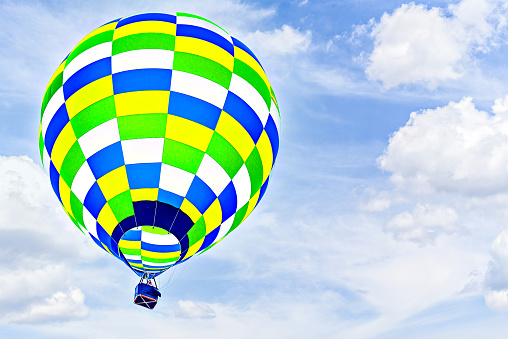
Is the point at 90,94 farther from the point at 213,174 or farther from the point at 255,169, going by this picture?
the point at 255,169

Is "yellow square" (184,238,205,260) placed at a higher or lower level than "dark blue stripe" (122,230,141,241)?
lower

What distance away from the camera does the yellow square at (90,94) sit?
15.7 m

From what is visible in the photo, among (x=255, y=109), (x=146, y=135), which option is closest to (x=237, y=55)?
(x=255, y=109)

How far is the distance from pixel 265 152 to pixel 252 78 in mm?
2408

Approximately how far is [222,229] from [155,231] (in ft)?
6.79

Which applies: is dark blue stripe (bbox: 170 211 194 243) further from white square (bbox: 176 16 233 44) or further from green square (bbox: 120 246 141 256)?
white square (bbox: 176 16 233 44)

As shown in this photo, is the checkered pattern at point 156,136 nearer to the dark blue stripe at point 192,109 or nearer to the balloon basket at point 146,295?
the dark blue stripe at point 192,109

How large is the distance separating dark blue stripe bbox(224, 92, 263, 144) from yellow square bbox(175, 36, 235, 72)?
1065 millimetres

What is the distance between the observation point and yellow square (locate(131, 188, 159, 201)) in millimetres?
15055

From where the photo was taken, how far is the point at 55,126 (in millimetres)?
16547

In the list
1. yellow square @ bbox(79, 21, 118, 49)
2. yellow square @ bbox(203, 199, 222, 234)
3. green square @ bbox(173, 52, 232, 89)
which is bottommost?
yellow square @ bbox(203, 199, 222, 234)

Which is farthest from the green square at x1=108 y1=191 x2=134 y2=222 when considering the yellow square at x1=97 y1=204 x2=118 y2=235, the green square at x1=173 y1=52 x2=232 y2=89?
the green square at x1=173 y1=52 x2=232 y2=89

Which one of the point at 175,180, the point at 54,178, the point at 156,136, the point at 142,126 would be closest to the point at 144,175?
the point at 175,180

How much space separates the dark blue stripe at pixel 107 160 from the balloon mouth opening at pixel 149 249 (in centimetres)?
220
